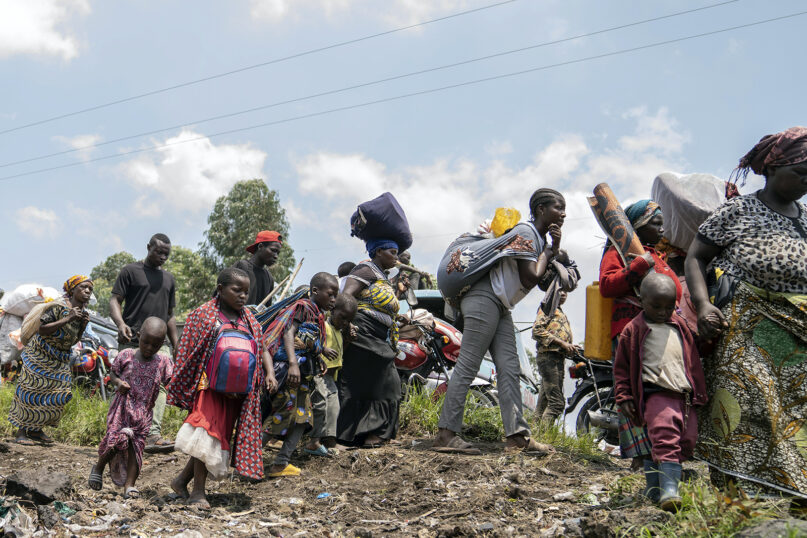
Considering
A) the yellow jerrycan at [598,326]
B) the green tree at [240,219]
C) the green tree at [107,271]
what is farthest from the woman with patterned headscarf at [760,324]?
the green tree at [107,271]

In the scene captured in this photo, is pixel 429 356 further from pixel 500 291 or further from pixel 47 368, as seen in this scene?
pixel 47 368

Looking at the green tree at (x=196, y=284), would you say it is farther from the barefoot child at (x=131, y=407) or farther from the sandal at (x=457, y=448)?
the sandal at (x=457, y=448)

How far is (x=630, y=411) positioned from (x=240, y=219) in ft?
70.2

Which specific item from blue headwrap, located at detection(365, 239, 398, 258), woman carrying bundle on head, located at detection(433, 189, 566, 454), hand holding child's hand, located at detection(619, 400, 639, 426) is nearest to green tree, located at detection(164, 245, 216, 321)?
blue headwrap, located at detection(365, 239, 398, 258)

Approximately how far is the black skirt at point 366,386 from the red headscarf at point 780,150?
3.48 m

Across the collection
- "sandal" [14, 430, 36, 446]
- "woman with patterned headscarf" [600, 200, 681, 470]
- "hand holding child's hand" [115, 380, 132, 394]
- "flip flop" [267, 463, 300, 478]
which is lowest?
"flip flop" [267, 463, 300, 478]

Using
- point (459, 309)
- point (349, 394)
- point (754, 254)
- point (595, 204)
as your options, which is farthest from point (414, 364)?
point (754, 254)

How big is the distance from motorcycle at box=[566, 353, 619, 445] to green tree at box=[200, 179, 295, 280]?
17748mm

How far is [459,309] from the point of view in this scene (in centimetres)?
568

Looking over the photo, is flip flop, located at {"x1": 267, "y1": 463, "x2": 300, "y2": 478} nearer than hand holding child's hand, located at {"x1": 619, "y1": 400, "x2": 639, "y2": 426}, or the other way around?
hand holding child's hand, located at {"x1": 619, "y1": 400, "x2": 639, "y2": 426}

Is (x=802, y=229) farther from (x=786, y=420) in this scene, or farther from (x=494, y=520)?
(x=494, y=520)

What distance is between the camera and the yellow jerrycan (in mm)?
4535

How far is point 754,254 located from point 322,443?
12.7 ft

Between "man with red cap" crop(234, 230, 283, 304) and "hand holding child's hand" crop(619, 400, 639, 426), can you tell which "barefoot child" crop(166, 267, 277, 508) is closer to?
"hand holding child's hand" crop(619, 400, 639, 426)
